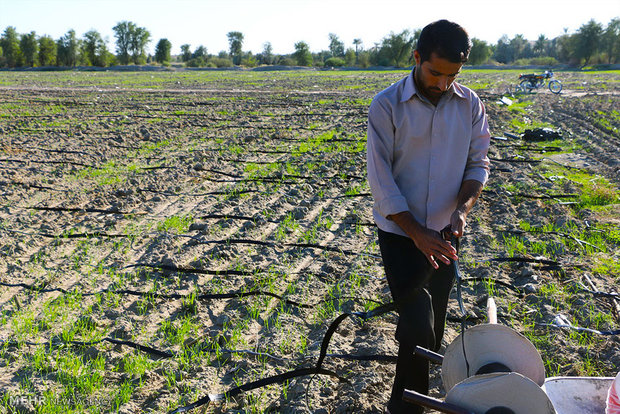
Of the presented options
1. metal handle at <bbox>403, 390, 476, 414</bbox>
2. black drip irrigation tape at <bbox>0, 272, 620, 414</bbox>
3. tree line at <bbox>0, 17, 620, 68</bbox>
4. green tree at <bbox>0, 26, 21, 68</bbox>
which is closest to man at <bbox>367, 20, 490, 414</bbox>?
black drip irrigation tape at <bbox>0, 272, 620, 414</bbox>

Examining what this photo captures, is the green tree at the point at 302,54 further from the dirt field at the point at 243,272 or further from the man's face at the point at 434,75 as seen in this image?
the man's face at the point at 434,75

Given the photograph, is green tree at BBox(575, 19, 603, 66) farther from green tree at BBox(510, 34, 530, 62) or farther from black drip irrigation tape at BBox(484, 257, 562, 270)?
black drip irrigation tape at BBox(484, 257, 562, 270)

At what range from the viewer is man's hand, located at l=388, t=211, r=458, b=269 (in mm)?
2045

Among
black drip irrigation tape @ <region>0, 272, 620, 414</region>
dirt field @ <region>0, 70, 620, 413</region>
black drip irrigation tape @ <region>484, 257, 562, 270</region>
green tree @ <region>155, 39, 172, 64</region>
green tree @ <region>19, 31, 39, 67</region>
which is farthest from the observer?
green tree @ <region>155, 39, 172, 64</region>

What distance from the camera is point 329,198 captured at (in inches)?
270

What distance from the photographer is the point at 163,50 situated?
81.7 meters

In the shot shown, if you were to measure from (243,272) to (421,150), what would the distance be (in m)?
2.63

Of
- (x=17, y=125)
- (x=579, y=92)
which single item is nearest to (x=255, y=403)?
(x=17, y=125)

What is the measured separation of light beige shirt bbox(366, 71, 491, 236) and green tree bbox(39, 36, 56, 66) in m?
82.6

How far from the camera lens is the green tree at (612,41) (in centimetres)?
5859

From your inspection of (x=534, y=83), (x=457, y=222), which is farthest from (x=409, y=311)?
(x=534, y=83)

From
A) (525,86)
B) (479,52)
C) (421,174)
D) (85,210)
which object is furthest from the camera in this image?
(479,52)

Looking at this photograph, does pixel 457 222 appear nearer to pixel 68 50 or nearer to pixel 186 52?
pixel 68 50

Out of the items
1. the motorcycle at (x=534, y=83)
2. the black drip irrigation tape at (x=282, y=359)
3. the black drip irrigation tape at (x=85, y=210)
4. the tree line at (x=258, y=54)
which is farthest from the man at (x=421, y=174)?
the tree line at (x=258, y=54)
